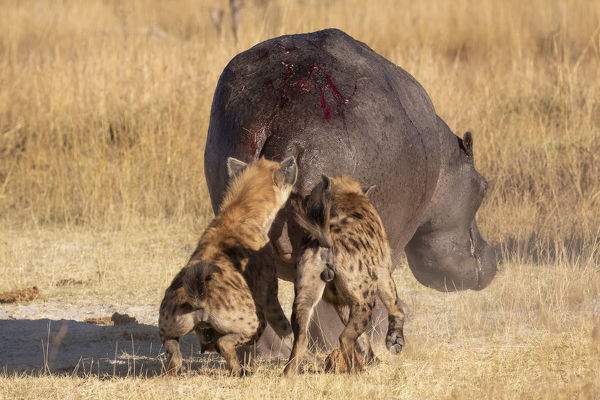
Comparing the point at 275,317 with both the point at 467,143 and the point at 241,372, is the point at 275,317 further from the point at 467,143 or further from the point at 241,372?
the point at 467,143

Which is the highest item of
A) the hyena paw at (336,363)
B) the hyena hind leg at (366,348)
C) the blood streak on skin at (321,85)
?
the blood streak on skin at (321,85)

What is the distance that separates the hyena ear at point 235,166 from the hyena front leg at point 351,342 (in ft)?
3.43

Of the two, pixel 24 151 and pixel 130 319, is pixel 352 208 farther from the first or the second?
pixel 24 151

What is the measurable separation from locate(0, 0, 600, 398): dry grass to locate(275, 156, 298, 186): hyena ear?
98 cm

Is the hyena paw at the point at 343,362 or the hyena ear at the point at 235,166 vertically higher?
the hyena ear at the point at 235,166

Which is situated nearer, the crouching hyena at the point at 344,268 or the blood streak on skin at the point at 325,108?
the crouching hyena at the point at 344,268

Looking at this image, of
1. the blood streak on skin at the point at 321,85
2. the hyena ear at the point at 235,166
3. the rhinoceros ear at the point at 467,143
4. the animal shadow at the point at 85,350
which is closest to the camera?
the hyena ear at the point at 235,166

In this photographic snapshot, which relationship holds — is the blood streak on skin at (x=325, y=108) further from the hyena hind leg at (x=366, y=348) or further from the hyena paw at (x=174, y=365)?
the hyena paw at (x=174, y=365)

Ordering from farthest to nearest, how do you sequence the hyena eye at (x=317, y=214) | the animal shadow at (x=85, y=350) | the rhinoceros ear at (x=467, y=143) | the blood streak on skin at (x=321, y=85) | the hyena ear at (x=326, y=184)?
the rhinoceros ear at (x=467, y=143)
the animal shadow at (x=85, y=350)
the blood streak on skin at (x=321, y=85)
the hyena ear at (x=326, y=184)
the hyena eye at (x=317, y=214)

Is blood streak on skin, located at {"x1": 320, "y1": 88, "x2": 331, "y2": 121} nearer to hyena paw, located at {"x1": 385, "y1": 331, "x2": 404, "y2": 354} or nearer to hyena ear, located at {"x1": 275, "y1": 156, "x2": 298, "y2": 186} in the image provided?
hyena ear, located at {"x1": 275, "y1": 156, "x2": 298, "y2": 186}

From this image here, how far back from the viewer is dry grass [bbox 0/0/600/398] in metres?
6.21

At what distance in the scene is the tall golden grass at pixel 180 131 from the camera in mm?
10859

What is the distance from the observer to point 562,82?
12664 millimetres

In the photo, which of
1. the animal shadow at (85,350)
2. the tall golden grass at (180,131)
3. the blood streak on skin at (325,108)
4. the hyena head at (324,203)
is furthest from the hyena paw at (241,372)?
the tall golden grass at (180,131)
